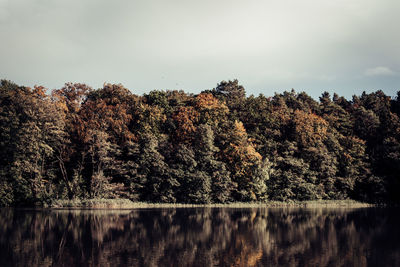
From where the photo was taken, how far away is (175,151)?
63781 millimetres

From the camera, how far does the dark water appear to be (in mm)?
19891

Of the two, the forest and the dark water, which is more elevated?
the forest

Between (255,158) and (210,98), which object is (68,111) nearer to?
(210,98)

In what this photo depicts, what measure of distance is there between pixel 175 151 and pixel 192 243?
39.1 meters

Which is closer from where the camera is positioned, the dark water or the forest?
the dark water

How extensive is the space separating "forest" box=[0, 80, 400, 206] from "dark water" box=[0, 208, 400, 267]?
21.4 metres

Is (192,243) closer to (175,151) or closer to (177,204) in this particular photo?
(177,204)

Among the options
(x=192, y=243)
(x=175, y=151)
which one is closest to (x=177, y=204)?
(x=175, y=151)

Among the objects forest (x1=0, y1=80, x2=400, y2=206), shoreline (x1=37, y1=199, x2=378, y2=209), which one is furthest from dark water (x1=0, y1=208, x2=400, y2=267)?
forest (x1=0, y1=80, x2=400, y2=206)

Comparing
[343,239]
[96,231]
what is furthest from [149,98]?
[343,239]

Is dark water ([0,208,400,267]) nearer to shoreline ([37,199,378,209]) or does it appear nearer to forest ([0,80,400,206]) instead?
shoreline ([37,199,378,209])

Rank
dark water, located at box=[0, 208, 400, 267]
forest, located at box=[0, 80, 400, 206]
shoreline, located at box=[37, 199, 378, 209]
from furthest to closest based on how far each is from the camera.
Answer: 1. forest, located at box=[0, 80, 400, 206]
2. shoreline, located at box=[37, 199, 378, 209]
3. dark water, located at box=[0, 208, 400, 267]

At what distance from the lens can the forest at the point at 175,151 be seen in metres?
57.0

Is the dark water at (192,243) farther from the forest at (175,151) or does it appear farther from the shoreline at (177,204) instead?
the forest at (175,151)
